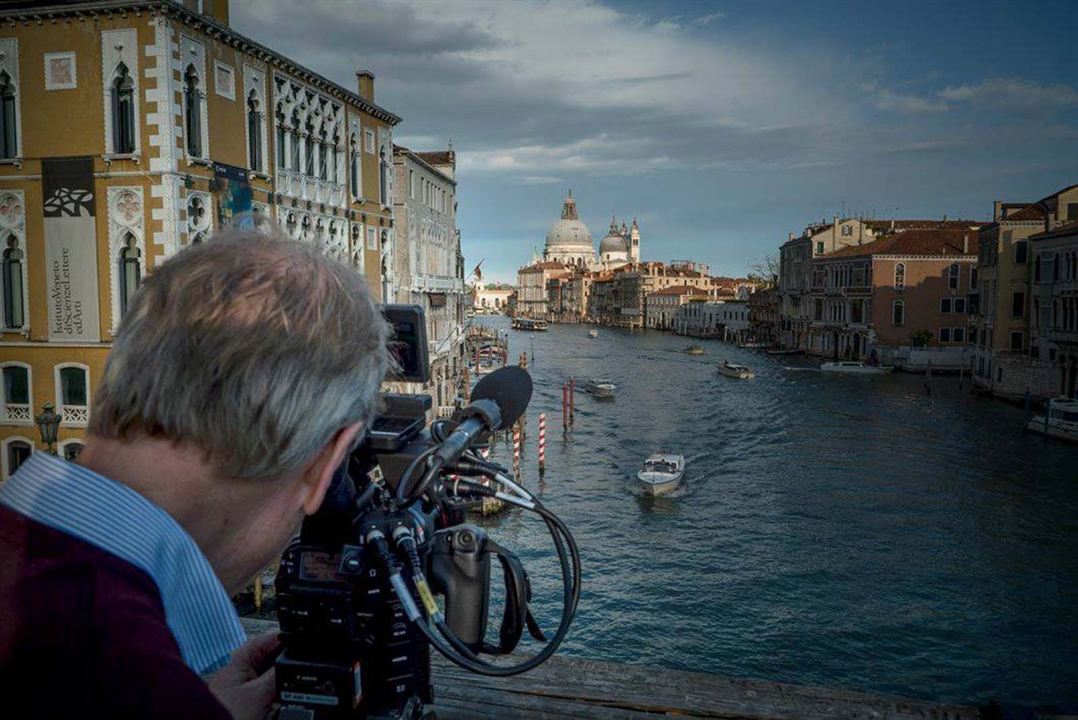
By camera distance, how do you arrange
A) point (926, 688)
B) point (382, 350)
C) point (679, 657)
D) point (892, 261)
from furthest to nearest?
point (892, 261) → point (679, 657) → point (926, 688) → point (382, 350)

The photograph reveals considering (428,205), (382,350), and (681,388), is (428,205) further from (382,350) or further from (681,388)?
(382,350)

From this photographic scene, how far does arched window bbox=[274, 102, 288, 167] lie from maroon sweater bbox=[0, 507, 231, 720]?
50.2 feet

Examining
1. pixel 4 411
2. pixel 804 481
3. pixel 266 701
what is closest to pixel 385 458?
pixel 266 701

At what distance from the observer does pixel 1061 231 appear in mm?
29453

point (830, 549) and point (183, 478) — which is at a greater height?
point (183, 478)

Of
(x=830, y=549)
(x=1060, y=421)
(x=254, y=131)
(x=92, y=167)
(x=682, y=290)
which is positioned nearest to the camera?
(x=92, y=167)

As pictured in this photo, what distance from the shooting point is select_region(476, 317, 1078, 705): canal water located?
11562 mm

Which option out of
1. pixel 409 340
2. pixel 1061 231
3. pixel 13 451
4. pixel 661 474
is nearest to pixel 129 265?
pixel 13 451

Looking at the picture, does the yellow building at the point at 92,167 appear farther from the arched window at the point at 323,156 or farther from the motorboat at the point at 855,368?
the motorboat at the point at 855,368

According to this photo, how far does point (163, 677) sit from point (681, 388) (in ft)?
135

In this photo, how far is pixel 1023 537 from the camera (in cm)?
1630

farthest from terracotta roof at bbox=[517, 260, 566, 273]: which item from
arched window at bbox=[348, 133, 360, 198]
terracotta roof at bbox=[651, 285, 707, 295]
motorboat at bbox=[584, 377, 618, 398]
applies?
arched window at bbox=[348, 133, 360, 198]

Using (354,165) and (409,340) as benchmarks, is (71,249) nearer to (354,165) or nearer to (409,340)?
(354,165)

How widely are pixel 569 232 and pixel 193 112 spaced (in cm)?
13986
